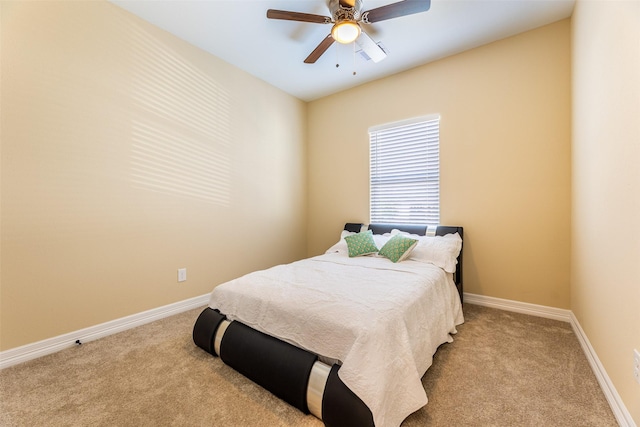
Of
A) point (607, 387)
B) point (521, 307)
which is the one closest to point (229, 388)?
point (607, 387)

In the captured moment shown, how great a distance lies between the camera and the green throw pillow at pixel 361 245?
2795 millimetres

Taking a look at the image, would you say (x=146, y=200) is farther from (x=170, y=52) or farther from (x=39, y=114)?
(x=170, y=52)

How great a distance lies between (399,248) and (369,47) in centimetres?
188

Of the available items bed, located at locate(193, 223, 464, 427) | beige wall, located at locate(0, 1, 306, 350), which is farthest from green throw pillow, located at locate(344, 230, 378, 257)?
beige wall, located at locate(0, 1, 306, 350)

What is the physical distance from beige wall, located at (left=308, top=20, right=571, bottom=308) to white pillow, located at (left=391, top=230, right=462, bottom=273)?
35cm

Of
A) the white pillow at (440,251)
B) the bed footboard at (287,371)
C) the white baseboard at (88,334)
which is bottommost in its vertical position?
the white baseboard at (88,334)

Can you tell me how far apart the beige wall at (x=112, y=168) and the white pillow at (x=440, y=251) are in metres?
2.04

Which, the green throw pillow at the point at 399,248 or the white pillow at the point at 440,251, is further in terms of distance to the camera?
the green throw pillow at the point at 399,248

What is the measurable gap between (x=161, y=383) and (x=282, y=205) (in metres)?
2.53

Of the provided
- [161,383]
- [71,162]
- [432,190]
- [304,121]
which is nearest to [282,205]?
[304,121]

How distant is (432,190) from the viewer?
121 inches

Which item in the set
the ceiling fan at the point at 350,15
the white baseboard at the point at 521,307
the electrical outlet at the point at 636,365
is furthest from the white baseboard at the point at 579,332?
the ceiling fan at the point at 350,15

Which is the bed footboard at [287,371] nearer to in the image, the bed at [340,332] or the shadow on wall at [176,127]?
the bed at [340,332]

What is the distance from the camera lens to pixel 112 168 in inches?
87.0
